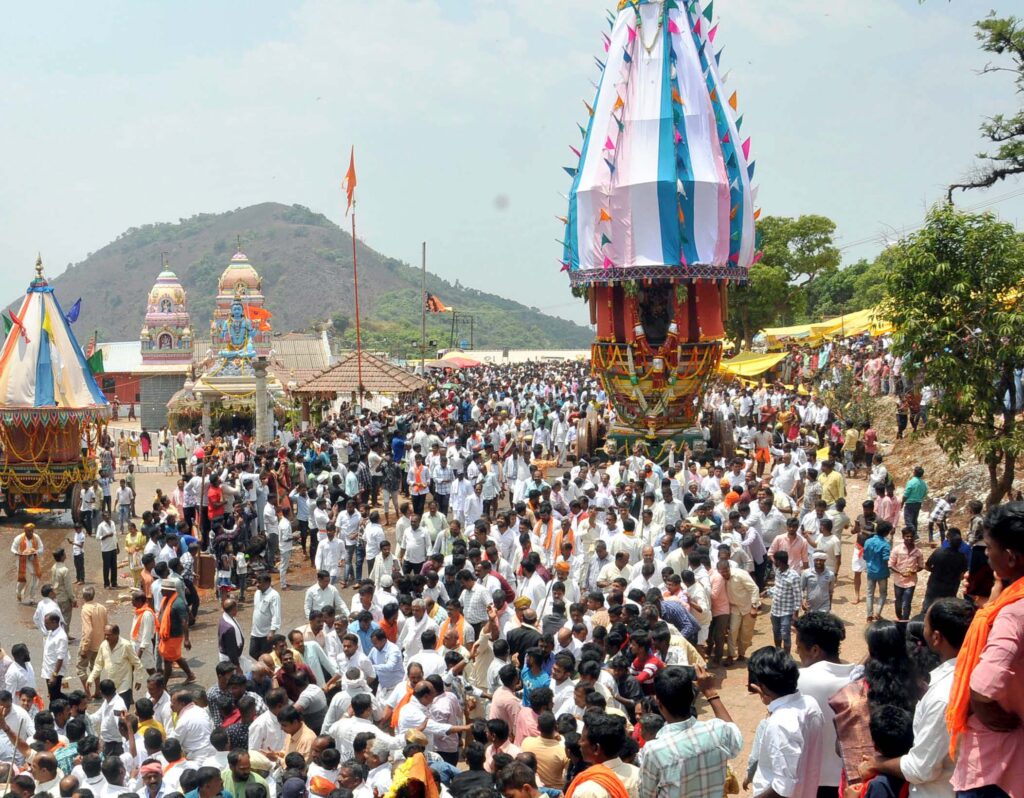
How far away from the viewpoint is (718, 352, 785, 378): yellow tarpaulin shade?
A: 108 feet

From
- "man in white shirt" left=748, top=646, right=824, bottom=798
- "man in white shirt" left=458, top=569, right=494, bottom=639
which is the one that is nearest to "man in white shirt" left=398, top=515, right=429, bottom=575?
"man in white shirt" left=458, top=569, right=494, bottom=639

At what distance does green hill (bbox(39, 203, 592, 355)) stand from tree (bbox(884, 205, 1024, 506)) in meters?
117

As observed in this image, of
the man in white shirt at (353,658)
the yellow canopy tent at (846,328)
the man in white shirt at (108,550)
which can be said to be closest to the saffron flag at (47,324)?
the man in white shirt at (108,550)

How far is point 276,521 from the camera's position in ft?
49.0

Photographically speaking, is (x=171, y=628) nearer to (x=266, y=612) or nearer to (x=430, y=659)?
(x=266, y=612)

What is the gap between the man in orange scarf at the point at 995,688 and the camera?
3.60m

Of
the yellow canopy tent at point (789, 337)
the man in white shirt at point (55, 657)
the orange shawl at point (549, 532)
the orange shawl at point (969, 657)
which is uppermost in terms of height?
the yellow canopy tent at point (789, 337)

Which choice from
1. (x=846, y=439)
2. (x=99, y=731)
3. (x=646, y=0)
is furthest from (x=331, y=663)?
(x=646, y=0)

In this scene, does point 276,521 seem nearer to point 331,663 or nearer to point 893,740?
point 331,663

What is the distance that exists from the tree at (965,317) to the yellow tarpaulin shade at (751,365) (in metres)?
19.6

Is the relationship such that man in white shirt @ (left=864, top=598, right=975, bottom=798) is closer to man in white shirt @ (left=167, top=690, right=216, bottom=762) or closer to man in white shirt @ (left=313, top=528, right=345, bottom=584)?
man in white shirt @ (left=167, top=690, right=216, bottom=762)

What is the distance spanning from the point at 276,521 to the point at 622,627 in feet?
26.2

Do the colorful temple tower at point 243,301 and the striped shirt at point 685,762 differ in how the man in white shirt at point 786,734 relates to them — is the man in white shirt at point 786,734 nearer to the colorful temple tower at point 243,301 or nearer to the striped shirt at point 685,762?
the striped shirt at point 685,762

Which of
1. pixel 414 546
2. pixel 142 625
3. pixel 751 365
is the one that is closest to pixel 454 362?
pixel 751 365
